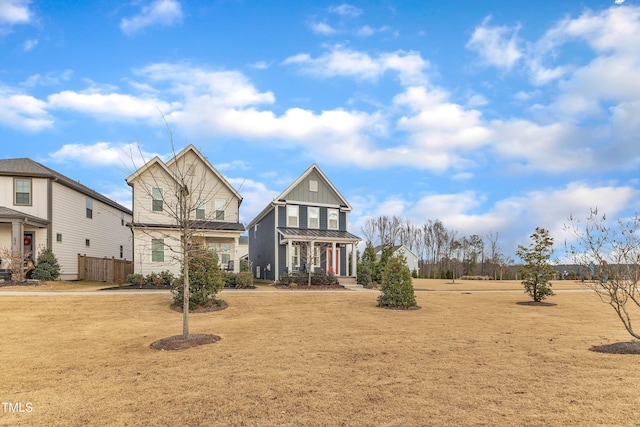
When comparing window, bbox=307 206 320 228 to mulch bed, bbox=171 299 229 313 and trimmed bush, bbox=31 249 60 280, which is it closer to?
mulch bed, bbox=171 299 229 313

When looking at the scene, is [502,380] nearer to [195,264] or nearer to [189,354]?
[189,354]

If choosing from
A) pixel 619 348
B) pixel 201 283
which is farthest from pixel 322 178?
pixel 619 348

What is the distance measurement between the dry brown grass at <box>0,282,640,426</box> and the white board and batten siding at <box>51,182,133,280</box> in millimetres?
14675

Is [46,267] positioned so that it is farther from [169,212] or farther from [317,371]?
[317,371]

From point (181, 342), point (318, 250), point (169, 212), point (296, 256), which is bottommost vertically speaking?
point (181, 342)

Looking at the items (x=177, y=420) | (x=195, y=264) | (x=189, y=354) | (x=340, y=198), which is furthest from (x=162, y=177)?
(x=177, y=420)

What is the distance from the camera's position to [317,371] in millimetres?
7312

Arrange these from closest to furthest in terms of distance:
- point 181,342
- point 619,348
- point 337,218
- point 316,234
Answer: point 619,348 < point 181,342 < point 316,234 < point 337,218

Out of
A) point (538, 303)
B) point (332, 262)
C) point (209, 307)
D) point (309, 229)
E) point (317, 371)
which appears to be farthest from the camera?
point (309, 229)

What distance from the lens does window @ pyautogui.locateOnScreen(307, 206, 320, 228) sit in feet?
101

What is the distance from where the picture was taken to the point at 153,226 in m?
26.3

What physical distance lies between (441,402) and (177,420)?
357 centimetres

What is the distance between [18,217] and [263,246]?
16.7 m

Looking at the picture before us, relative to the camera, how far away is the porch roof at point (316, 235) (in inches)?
1107
